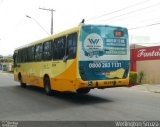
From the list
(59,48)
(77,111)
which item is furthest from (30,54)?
(77,111)

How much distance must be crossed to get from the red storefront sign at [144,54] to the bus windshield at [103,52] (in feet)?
37.4

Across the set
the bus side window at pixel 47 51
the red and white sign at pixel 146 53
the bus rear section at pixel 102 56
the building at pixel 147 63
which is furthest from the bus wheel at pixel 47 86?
the red and white sign at pixel 146 53

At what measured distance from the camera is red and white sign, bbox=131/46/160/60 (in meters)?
26.1

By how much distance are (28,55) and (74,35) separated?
8.18m

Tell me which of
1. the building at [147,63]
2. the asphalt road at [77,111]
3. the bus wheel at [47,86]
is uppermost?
the building at [147,63]

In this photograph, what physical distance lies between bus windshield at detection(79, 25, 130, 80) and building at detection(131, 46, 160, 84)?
11.3 m

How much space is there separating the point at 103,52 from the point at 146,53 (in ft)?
43.3

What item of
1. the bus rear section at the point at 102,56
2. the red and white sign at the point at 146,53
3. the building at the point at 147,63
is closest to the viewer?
the bus rear section at the point at 102,56

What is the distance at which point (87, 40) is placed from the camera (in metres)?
14.4

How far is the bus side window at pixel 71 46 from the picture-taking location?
47.9ft

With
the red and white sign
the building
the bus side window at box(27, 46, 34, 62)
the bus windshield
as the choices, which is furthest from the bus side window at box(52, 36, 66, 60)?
the red and white sign

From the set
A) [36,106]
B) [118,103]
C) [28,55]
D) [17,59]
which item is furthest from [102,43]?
[17,59]

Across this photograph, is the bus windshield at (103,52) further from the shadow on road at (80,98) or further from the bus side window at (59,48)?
the bus side window at (59,48)

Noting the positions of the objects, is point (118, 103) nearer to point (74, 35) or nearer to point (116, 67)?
point (116, 67)
